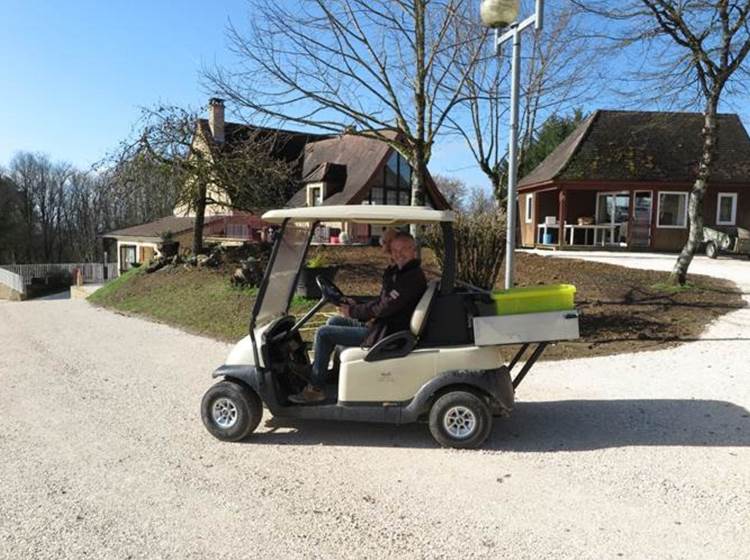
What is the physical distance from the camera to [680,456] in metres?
4.30

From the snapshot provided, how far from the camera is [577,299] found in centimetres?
1017

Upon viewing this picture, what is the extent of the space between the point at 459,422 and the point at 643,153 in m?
20.3

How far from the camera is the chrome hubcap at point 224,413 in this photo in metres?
4.62

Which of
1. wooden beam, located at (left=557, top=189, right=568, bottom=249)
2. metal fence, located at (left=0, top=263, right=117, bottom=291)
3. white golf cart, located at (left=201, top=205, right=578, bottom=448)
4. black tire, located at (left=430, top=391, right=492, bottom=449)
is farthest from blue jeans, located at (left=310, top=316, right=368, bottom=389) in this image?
metal fence, located at (left=0, top=263, right=117, bottom=291)

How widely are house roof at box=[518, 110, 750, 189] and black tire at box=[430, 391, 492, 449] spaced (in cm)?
1804

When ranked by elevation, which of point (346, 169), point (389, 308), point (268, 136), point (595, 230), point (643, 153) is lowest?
point (389, 308)

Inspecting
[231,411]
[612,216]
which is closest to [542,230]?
[612,216]

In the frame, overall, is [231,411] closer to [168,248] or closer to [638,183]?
[168,248]

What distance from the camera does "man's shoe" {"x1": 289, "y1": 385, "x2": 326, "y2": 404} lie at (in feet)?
15.2

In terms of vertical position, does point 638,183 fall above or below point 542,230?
above

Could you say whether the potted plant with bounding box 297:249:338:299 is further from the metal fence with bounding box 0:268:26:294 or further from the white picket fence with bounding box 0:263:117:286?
the white picket fence with bounding box 0:263:117:286

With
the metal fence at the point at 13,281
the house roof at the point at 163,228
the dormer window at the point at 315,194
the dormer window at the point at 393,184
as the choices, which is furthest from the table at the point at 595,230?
the metal fence at the point at 13,281

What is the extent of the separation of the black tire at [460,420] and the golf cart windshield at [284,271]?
1.54 meters

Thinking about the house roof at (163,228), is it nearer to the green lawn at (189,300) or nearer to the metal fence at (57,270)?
the metal fence at (57,270)
